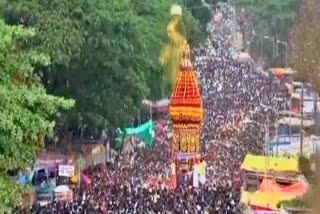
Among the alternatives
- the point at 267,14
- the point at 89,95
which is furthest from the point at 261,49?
the point at 89,95

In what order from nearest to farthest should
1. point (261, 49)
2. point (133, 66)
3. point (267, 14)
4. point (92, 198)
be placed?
point (92, 198), point (133, 66), point (267, 14), point (261, 49)

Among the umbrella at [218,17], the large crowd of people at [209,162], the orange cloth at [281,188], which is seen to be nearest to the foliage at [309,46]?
the orange cloth at [281,188]

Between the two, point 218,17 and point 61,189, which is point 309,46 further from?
point 218,17

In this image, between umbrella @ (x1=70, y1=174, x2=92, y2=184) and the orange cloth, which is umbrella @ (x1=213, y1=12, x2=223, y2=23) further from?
the orange cloth

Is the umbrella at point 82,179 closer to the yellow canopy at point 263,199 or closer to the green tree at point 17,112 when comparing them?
the yellow canopy at point 263,199

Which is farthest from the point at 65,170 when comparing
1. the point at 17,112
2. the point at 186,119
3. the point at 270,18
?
the point at 270,18

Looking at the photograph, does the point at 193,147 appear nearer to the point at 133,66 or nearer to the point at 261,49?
the point at 133,66

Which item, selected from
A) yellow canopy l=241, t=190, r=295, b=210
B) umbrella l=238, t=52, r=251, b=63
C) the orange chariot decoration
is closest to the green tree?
yellow canopy l=241, t=190, r=295, b=210
